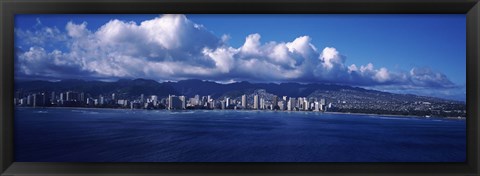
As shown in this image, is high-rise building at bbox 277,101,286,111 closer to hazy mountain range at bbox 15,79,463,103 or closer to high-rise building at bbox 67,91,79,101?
hazy mountain range at bbox 15,79,463,103

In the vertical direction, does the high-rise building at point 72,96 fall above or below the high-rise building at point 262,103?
above

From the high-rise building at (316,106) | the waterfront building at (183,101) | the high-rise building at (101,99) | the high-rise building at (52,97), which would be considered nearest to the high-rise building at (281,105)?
the high-rise building at (316,106)

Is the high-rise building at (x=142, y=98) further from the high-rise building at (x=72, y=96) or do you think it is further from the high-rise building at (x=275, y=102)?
the high-rise building at (x=275, y=102)

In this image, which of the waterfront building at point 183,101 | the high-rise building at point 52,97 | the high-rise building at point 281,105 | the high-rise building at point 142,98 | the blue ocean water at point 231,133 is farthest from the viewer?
the waterfront building at point 183,101

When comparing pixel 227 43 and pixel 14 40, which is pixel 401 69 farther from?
pixel 14 40

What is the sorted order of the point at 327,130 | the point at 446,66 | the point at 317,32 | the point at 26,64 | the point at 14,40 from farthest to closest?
1. the point at 327,130
2. the point at 317,32
3. the point at 446,66
4. the point at 26,64
5. the point at 14,40

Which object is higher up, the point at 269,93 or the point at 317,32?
the point at 317,32

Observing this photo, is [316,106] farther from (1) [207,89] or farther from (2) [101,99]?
(2) [101,99]

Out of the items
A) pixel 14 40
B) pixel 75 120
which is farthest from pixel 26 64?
pixel 14 40

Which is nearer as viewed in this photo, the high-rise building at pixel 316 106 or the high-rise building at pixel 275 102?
the high-rise building at pixel 275 102
